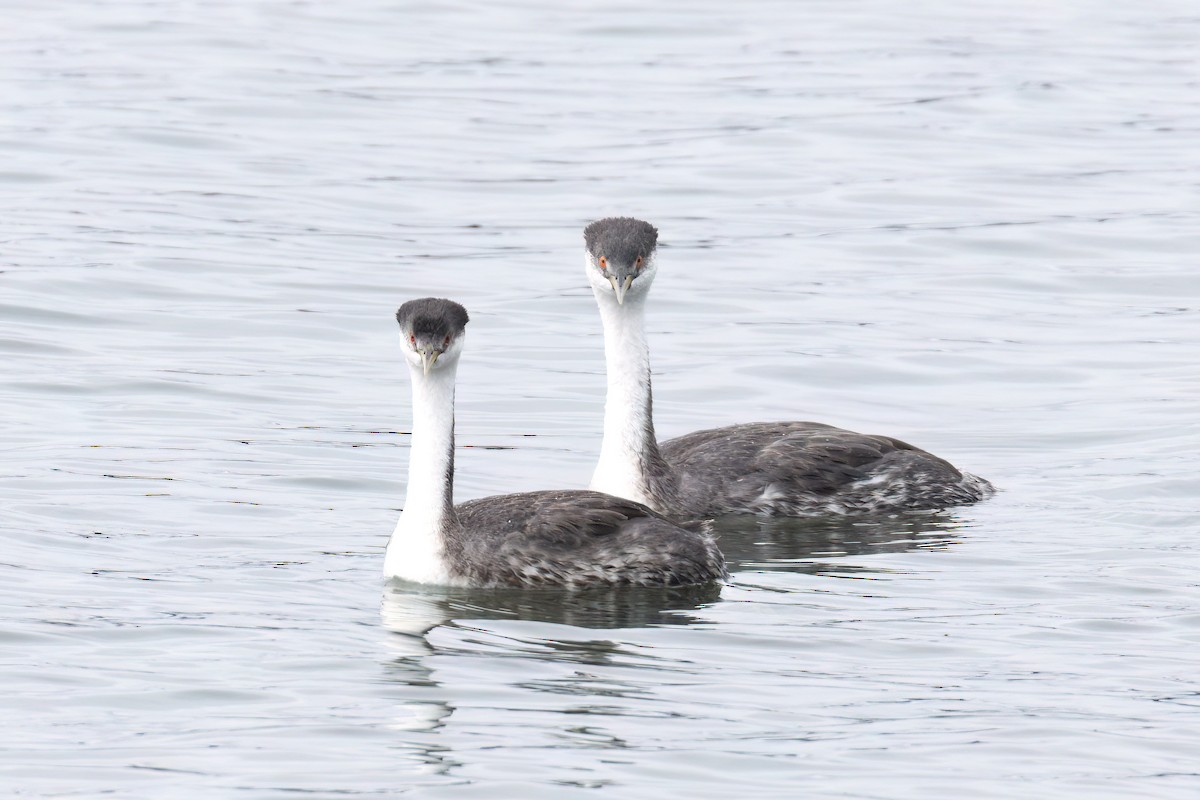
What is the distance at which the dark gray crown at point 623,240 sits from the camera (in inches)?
612

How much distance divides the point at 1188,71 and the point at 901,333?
63.0 feet

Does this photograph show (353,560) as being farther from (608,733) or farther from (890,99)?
(890,99)

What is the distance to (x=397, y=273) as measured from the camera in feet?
82.3

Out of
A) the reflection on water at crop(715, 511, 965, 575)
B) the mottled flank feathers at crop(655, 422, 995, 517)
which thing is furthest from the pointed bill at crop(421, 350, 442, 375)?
the mottled flank feathers at crop(655, 422, 995, 517)

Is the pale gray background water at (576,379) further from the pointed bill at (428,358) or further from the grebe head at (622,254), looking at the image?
the grebe head at (622,254)

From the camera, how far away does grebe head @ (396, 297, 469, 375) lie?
13.3m

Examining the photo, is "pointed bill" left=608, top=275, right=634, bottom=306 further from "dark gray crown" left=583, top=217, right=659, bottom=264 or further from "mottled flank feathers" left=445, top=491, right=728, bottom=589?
"mottled flank feathers" left=445, top=491, right=728, bottom=589

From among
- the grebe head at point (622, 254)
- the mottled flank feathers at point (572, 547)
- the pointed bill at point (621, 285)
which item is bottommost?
the mottled flank feathers at point (572, 547)

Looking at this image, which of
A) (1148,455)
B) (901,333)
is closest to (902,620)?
(1148,455)

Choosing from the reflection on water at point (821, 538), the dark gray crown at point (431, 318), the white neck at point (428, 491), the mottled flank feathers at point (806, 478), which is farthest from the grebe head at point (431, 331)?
the mottled flank feathers at point (806, 478)

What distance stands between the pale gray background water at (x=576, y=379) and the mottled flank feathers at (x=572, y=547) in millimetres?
206

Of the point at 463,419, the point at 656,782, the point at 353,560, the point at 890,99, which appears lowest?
the point at 656,782

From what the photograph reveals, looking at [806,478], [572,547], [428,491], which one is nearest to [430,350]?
[428,491]

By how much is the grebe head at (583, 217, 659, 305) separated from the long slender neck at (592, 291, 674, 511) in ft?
0.85
